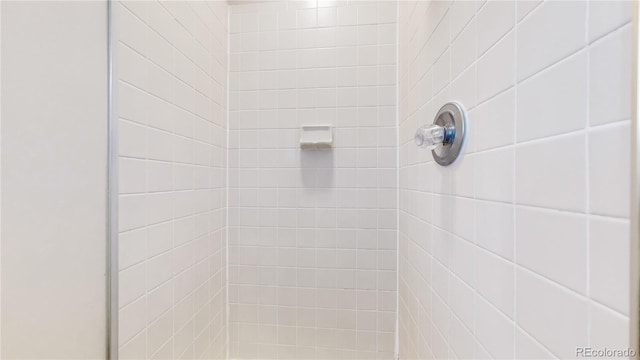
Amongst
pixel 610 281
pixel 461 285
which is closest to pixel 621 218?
pixel 610 281

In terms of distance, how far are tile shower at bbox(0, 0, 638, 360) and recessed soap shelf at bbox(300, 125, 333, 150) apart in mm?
17

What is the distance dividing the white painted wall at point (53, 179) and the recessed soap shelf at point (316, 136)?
98 centimetres

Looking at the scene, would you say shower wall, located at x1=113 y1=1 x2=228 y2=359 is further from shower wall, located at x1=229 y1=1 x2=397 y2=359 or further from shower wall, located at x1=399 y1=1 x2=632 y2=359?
shower wall, located at x1=399 y1=1 x2=632 y2=359

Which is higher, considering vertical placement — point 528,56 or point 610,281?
point 528,56

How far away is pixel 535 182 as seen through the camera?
46 centimetres

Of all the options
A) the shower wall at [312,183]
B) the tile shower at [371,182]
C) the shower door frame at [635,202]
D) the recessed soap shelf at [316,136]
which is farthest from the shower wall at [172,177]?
the shower door frame at [635,202]

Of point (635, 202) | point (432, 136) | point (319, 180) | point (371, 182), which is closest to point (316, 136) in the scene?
point (319, 180)

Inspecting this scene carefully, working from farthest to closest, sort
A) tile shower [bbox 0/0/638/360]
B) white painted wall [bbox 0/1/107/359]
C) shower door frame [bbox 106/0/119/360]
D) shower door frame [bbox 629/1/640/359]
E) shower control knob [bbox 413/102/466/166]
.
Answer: shower door frame [bbox 106/0/119/360] → shower control knob [bbox 413/102/466/166] → white painted wall [bbox 0/1/107/359] → tile shower [bbox 0/0/638/360] → shower door frame [bbox 629/1/640/359]

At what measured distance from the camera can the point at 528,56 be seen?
48cm

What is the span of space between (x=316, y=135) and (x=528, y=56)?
1240 mm

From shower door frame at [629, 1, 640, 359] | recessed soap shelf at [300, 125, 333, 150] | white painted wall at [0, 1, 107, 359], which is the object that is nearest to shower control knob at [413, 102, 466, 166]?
shower door frame at [629, 1, 640, 359]

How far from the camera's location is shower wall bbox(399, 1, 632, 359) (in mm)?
332

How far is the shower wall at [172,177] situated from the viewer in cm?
93

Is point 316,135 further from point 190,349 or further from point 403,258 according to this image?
point 190,349
